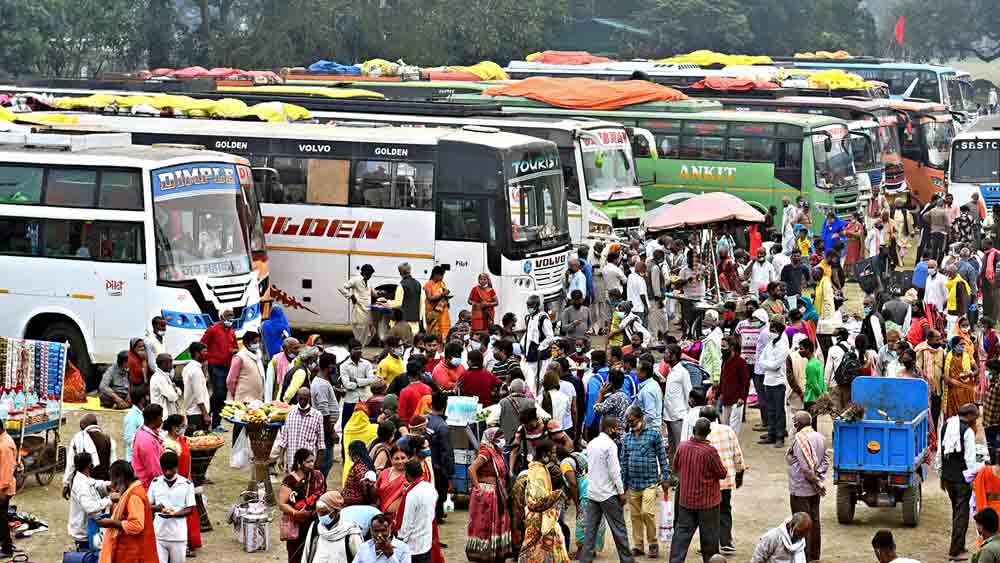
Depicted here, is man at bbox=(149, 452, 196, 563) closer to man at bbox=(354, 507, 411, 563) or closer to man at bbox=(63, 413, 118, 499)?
man at bbox=(63, 413, 118, 499)

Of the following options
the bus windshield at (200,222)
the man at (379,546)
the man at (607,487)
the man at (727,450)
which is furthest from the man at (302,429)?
the bus windshield at (200,222)

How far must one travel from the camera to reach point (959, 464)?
13.2 meters

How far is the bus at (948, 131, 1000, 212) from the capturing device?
33062mm

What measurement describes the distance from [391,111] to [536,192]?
6997mm

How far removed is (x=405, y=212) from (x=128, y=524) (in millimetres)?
11420

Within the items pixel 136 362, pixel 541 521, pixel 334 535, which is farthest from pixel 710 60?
pixel 334 535

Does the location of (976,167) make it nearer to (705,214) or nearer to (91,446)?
(705,214)

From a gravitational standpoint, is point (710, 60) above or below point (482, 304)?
above

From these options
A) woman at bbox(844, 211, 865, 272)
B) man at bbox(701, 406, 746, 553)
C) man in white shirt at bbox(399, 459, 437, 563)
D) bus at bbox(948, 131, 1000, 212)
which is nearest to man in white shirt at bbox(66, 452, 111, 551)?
man in white shirt at bbox(399, 459, 437, 563)

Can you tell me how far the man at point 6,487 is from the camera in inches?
514

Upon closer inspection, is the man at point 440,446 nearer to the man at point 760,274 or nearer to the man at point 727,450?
the man at point 727,450

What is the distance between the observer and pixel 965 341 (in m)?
16.7

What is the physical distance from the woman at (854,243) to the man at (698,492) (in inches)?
661

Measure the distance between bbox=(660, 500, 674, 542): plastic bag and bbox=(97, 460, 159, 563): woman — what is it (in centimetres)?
431
